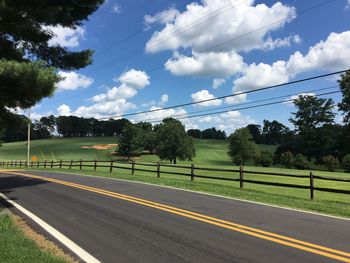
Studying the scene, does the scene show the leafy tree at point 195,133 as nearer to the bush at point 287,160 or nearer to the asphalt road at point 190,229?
the bush at point 287,160

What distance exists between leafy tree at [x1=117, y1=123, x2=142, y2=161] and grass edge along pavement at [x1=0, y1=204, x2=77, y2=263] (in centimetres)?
8748

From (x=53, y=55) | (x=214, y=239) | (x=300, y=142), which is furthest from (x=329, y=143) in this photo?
(x=214, y=239)

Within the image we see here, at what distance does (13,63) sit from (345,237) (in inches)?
402

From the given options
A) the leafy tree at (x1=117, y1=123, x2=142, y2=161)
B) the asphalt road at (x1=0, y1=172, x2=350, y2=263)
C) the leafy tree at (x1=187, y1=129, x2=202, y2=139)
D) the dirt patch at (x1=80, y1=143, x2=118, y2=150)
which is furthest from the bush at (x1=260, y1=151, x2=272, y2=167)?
the leafy tree at (x1=187, y1=129, x2=202, y2=139)

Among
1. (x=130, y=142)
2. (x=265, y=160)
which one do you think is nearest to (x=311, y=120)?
(x=265, y=160)

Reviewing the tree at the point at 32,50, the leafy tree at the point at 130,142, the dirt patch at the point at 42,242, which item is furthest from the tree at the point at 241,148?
the dirt patch at the point at 42,242

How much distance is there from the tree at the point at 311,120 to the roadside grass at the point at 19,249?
87078 millimetres

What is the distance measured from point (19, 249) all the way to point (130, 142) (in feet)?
296

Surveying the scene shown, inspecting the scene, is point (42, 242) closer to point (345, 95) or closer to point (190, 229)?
point (190, 229)

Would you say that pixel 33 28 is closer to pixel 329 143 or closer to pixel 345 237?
pixel 345 237

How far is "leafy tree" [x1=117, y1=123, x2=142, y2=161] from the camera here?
96.6 meters

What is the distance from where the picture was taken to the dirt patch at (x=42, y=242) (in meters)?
6.56

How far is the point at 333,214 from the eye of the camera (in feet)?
35.4

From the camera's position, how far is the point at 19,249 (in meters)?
6.79
